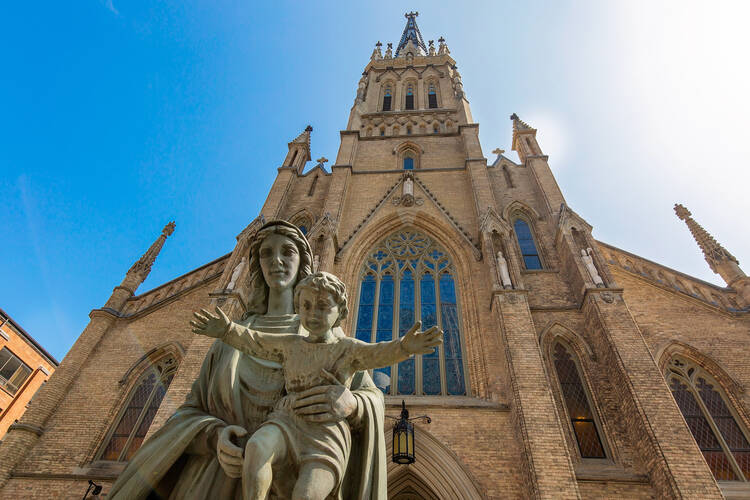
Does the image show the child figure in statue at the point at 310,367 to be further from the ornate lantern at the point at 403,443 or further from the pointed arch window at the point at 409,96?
the pointed arch window at the point at 409,96

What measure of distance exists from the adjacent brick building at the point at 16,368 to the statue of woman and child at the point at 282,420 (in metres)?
24.9

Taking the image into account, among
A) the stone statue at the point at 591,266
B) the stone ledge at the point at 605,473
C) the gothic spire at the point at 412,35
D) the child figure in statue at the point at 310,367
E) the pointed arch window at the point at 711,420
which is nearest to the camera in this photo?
the child figure in statue at the point at 310,367

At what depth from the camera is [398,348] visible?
78.7 inches

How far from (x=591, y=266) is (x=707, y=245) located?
17.5 ft

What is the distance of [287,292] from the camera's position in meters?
Answer: 2.95

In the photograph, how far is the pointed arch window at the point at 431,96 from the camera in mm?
21475

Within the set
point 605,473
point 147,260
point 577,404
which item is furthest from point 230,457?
point 147,260

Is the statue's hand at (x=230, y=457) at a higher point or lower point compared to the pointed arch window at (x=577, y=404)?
lower

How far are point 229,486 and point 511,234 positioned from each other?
11.8 meters

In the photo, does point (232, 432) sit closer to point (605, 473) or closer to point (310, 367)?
point (310, 367)

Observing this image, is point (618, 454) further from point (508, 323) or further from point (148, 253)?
point (148, 253)

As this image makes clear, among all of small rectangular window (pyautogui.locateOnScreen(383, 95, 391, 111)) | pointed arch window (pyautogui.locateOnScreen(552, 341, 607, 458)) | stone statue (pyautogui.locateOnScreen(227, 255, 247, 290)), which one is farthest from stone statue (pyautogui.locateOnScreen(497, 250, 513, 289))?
small rectangular window (pyautogui.locateOnScreen(383, 95, 391, 111))

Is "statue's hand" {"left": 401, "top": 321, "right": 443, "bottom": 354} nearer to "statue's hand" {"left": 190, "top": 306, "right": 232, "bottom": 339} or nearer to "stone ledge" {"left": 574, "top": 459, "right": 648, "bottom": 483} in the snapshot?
"statue's hand" {"left": 190, "top": 306, "right": 232, "bottom": 339}

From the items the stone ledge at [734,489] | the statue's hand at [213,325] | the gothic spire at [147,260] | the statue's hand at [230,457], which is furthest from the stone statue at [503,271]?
the gothic spire at [147,260]
